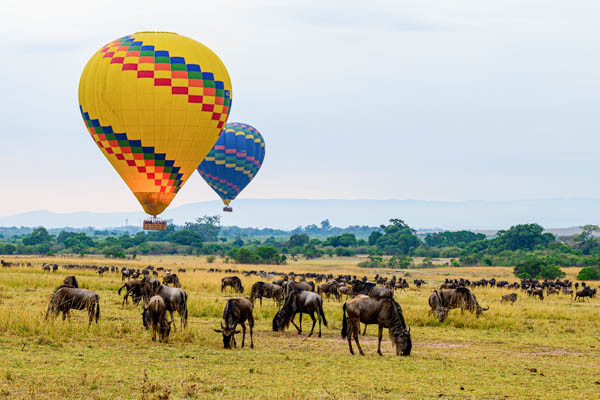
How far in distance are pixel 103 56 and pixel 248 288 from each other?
17.0 meters

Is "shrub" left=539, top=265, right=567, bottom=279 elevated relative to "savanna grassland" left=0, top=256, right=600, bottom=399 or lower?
elevated

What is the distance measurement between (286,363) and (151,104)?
25.3 meters

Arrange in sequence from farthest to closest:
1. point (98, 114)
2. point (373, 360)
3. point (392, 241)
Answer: point (392, 241)
point (98, 114)
point (373, 360)

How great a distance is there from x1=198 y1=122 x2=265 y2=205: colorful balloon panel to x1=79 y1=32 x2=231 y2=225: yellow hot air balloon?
27.8 m

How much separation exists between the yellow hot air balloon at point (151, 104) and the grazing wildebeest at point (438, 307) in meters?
19.6

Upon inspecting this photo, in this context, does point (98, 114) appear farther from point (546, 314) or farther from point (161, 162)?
point (546, 314)

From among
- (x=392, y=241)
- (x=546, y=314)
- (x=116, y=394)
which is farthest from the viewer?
(x=392, y=241)

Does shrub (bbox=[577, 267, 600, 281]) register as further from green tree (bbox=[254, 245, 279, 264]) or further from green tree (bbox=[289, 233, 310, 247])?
green tree (bbox=[289, 233, 310, 247])

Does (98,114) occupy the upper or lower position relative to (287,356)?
upper

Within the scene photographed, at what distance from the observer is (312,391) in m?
13.7

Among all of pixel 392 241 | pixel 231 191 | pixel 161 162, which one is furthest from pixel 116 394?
pixel 392 241

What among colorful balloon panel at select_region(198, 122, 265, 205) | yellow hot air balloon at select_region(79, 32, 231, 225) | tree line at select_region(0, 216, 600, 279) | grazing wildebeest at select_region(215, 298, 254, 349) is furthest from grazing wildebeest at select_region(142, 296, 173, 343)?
tree line at select_region(0, 216, 600, 279)

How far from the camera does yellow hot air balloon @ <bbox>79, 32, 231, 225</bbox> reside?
38.9 meters

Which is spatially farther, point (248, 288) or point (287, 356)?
point (248, 288)
